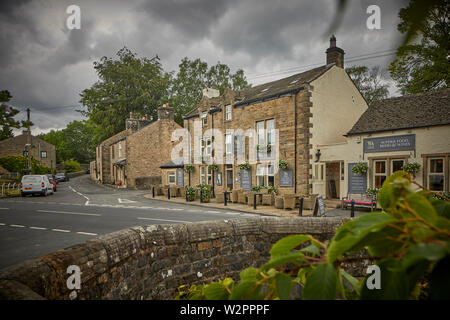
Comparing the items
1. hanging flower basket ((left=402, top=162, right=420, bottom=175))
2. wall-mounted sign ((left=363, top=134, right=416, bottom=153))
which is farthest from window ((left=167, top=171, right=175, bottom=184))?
hanging flower basket ((left=402, top=162, right=420, bottom=175))

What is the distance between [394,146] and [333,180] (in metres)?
4.69

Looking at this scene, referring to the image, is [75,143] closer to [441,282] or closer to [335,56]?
[335,56]

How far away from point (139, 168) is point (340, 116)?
24.4 m

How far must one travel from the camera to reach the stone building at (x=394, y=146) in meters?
11.8

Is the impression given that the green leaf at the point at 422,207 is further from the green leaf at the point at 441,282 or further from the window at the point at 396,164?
the window at the point at 396,164

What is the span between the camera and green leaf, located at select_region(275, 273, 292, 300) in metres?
0.72

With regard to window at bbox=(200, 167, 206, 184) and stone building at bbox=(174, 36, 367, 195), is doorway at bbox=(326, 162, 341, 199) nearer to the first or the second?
stone building at bbox=(174, 36, 367, 195)

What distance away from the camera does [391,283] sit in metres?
0.57

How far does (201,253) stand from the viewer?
2.69m

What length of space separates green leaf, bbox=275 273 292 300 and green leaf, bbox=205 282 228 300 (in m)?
0.24

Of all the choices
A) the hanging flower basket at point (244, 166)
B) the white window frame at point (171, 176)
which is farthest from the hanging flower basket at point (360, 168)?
the white window frame at point (171, 176)

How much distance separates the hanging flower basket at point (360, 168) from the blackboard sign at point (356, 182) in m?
0.38

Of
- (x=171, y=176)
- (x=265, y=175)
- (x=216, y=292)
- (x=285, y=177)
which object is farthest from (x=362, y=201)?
(x=171, y=176)
